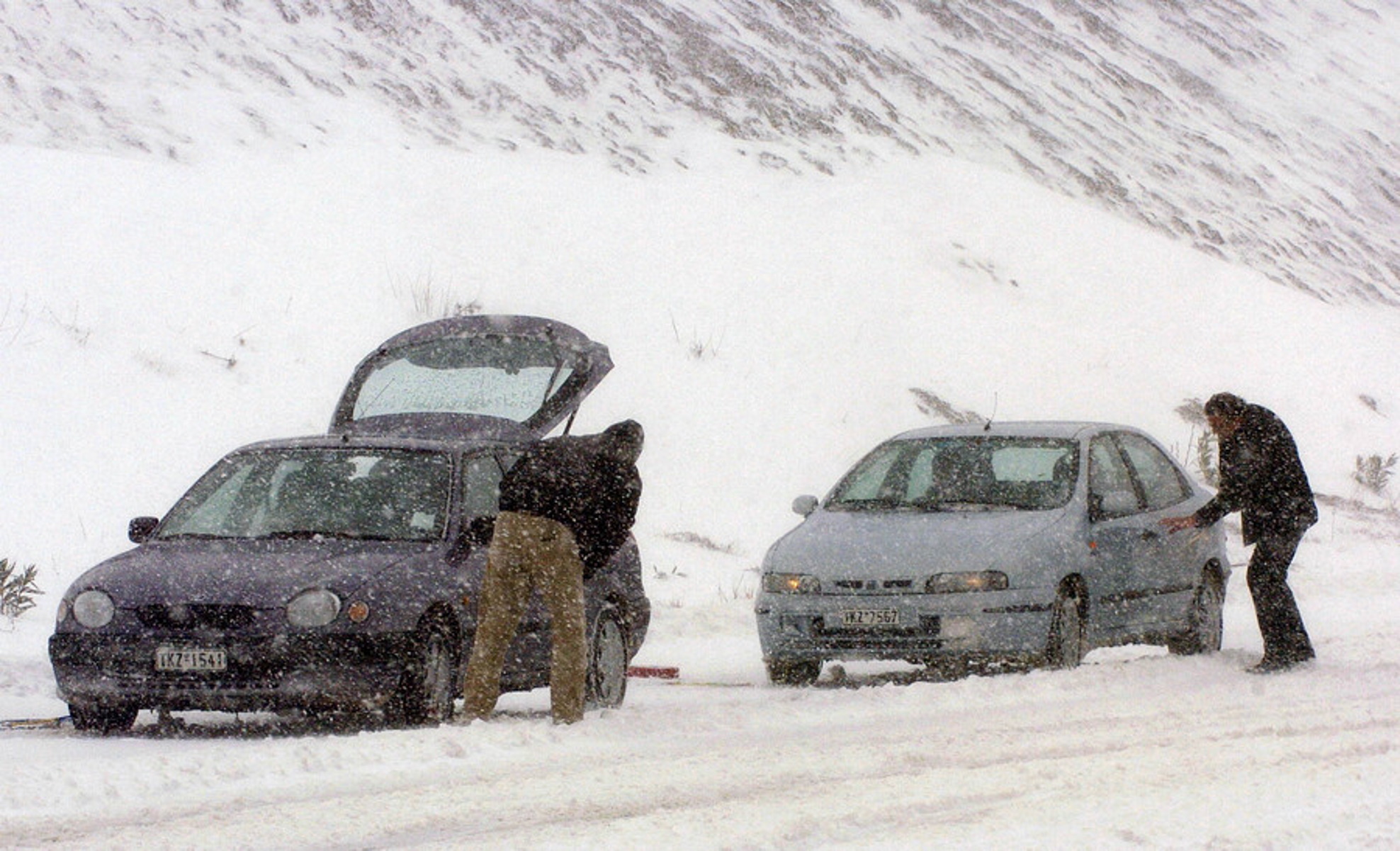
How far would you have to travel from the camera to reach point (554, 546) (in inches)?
365

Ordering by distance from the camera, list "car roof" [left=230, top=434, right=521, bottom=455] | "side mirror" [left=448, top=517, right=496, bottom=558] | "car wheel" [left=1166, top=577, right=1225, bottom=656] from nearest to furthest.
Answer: "side mirror" [left=448, top=517, right=496, bottom=558]
"car roof" [left=230, top=434, right=521, bottom=455]
"car wheel" [left=1166, top=577, right=1225, bottom=656]

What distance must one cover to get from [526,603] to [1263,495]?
5197 mm

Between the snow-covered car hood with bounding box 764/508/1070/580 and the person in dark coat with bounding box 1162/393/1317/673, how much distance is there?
1.26 meters

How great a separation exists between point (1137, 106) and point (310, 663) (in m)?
35.5

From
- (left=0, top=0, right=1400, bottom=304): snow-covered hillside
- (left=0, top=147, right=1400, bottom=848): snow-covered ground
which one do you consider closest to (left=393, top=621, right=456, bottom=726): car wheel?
(left=0, top=147, right=1400, bottom=848): snow-covered ground

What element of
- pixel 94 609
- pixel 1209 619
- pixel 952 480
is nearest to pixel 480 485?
pixel 94 609

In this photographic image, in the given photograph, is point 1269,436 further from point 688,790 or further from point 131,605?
point 131,605

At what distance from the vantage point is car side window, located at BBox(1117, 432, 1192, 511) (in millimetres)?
12797

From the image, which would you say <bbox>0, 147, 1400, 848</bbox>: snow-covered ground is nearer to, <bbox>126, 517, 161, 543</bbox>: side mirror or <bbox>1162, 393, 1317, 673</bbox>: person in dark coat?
<bbox>1162, 393, 1317, 673</bbox>: person in dark coat

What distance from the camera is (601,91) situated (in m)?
31.6

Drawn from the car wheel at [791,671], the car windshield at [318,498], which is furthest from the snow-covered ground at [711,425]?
the car windshield at [318,498]

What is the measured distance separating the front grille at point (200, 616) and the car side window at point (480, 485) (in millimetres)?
1462

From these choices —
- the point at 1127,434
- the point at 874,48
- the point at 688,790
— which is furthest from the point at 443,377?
the point at 874,48

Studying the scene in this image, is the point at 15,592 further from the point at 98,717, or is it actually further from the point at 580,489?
the point at 580,489
